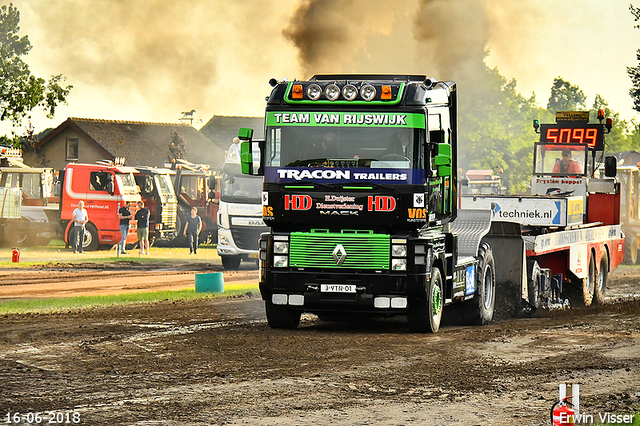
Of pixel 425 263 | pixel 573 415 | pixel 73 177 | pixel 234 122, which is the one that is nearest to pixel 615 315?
A: pixel 425 263

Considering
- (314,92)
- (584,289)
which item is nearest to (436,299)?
(314,92)

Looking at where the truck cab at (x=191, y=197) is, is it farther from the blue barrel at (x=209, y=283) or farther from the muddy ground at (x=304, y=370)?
the muddy ground at (x=304, y=370)

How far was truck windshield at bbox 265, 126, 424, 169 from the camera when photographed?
12.7 m

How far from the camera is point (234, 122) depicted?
101188 mm

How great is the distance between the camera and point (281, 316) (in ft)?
45.7

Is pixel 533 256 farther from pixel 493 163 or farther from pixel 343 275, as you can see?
pixel 493 163

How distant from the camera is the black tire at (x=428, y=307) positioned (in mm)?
13109

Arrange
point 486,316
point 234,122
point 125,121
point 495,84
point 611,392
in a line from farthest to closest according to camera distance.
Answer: point 234,122 → point 495,84 → point 125,121 → point 486,316 → point 611,392

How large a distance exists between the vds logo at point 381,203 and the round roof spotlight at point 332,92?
1421 mm

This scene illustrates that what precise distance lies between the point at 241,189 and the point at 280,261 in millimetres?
13945

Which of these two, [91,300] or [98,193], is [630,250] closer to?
[98,193]

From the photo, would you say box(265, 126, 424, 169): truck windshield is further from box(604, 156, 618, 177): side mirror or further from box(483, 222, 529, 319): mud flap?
box(604, 156, 618, 177): side mirror

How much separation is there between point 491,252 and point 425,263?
347 centimetres
